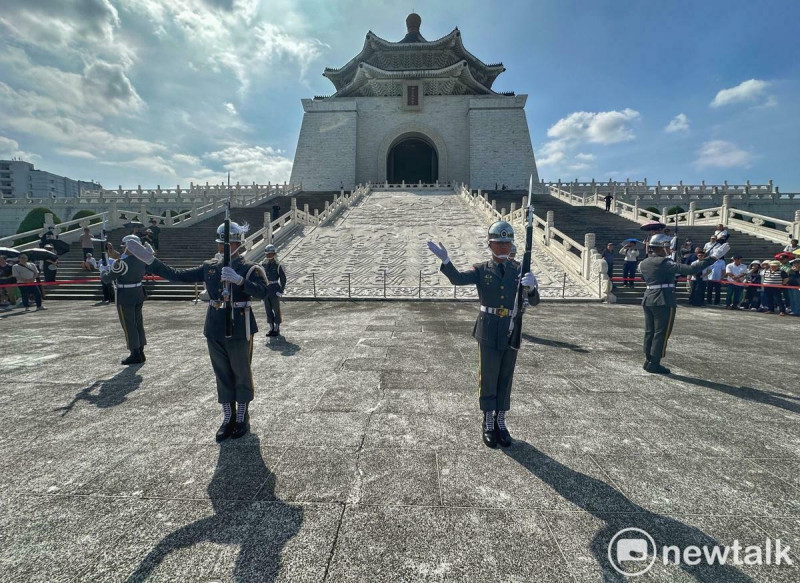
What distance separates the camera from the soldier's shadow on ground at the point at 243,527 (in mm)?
1812

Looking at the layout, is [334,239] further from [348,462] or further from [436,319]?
[348,462]

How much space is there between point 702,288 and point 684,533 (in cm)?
1105

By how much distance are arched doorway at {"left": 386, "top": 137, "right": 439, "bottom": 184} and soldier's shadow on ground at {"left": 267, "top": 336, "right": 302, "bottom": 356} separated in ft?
135

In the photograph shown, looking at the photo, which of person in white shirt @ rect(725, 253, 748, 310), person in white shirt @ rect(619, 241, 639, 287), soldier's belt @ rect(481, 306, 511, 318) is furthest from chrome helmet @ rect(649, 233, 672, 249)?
person in white shirt @ rect(725, 253, 748, 310)

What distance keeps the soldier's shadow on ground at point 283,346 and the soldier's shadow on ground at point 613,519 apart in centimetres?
400

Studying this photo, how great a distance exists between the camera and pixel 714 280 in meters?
10.4

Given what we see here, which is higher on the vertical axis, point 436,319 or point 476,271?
point 476,271

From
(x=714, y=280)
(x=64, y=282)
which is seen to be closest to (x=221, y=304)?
(x=64, y=282)

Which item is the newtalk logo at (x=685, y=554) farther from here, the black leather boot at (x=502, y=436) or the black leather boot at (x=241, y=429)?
the black leather boot at (x=241, y=429)

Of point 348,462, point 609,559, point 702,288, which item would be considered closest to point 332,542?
point 348,462

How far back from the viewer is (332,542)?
1986 mm

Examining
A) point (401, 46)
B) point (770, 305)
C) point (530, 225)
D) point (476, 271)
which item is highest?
point (401, 46)

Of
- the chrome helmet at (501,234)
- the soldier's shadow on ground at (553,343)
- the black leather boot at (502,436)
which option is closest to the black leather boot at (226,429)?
the black leather boot at (502,436)

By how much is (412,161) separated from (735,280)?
4092 cm
